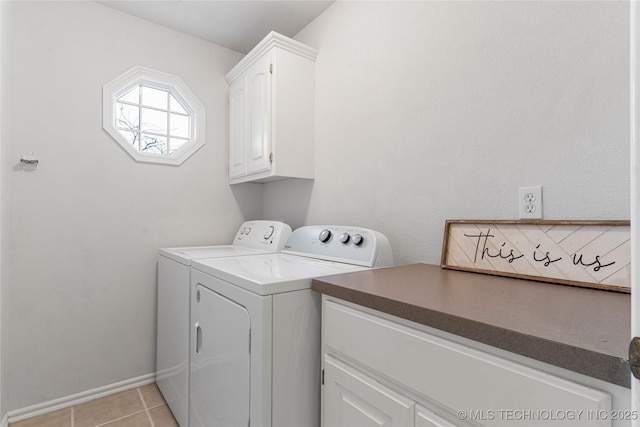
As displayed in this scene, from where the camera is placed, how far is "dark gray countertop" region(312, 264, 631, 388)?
21.4 inches

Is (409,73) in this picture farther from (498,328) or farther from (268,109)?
(498,328)

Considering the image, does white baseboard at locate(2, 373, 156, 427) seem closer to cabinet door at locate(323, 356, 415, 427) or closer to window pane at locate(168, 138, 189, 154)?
window pane at locate(168, 138, 189, 154)

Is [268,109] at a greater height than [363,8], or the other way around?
[363,8]

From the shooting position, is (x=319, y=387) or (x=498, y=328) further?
(x=319, y=387)

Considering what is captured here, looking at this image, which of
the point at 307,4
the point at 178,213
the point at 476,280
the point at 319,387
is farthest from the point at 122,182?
the point at 476,280

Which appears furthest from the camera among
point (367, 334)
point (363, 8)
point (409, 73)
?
point (363, 8)

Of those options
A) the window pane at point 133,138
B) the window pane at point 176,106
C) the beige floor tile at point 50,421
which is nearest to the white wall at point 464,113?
the window pane at point 176,106

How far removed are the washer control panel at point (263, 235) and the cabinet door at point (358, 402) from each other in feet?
3.50

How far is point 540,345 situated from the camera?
22.8 inches

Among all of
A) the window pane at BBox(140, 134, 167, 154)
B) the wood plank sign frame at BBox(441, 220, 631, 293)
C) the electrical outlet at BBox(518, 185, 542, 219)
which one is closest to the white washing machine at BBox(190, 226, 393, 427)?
the wood plank sign frame at BBox(441, 220, 631, 293)

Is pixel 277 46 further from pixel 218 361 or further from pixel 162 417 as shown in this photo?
pixel 162 417

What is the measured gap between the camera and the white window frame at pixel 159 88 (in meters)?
2.11

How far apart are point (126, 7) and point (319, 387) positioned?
Result: 259 cm

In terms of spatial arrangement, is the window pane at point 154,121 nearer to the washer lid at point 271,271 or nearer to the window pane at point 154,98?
the window pane at point 154,98
